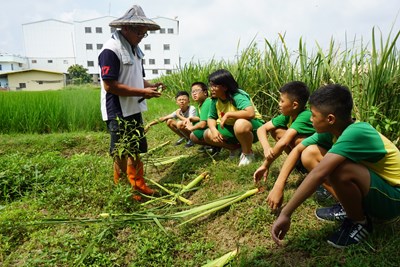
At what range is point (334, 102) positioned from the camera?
152 cm

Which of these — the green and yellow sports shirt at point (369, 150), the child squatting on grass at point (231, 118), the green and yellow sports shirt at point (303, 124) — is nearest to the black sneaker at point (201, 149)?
the child squatting on grass at point (231, 118)

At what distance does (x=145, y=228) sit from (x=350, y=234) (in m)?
1.33

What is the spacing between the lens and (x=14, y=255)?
1996mm

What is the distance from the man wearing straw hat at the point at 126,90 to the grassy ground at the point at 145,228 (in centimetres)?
27

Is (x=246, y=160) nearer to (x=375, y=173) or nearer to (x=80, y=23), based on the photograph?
(x=375, y=173)

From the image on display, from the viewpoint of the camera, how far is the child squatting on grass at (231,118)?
2.79m

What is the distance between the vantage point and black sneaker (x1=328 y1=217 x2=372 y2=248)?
1607mm

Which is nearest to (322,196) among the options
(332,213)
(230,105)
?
(332,213)

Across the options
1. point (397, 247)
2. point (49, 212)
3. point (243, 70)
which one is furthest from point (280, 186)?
point (243, 70)

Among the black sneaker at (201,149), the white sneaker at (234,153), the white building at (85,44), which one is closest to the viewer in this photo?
the white sneaker at (234,153)

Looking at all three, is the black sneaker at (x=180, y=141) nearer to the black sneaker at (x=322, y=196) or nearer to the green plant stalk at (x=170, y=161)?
the green plant stalk at (x=170, y=161)

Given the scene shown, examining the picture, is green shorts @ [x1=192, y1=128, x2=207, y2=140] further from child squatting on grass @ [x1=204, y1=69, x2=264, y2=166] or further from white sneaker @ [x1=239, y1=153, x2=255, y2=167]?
white sneaker @ [x1=239, y1=153, x2=255, y2=167]

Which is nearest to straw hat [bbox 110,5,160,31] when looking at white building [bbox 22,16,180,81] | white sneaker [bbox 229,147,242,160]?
white sneaker [bbox 229,147,242,160]

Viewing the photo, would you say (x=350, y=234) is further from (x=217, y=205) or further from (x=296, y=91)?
(x=296, y=91)
